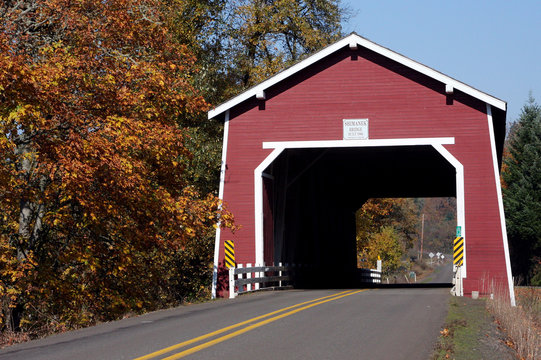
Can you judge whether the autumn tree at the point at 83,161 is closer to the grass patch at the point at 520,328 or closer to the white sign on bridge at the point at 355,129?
the white sign on bridge at the point at 355,129

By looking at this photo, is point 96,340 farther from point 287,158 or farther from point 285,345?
point 287,158

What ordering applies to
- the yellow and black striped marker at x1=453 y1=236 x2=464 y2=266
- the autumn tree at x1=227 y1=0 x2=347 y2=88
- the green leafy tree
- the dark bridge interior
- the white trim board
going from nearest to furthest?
the yellow and black striped marker at x1=453 y1=236 x2=464 y2=266, the white trim board, the dark bridge interior, the autumn tree at x1=227 y1=0 x2=347 y2=88, the green leafy tree

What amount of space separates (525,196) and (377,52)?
2434cm

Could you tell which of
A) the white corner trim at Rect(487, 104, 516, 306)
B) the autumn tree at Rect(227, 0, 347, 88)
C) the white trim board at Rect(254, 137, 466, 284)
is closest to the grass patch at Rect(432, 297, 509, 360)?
the white corner trim at Rect(487, 104, 516, 306)

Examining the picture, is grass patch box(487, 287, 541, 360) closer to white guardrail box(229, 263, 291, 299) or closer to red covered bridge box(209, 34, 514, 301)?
red covered bridge box(209, 34, 514, 301)

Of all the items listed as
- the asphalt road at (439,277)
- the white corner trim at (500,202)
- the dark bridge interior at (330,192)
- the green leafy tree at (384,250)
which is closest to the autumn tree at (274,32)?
the dark bridge interior at (330,192)

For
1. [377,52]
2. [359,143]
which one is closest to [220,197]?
[359,143]

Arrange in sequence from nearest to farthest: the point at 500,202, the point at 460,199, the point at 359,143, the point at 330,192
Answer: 1. the point at 500,202
2. the point at 460,199
3. the point at 359,143
4. the point at 330,192

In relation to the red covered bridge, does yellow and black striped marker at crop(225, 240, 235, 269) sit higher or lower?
lower

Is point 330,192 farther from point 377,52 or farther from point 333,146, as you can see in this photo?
point 377,52

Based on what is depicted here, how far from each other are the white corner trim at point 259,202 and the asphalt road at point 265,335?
24.3 feet

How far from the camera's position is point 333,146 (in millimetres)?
23391

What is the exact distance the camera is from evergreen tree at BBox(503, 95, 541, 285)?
43.4 meters

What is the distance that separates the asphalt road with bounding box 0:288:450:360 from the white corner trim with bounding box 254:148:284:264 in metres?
7.42
